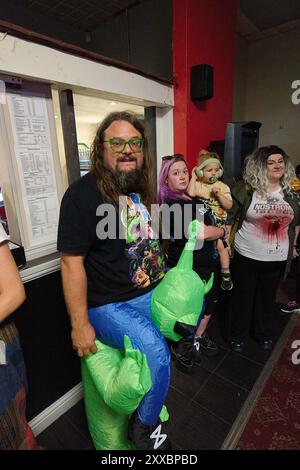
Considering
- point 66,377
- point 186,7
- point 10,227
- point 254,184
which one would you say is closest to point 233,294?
point 254,184

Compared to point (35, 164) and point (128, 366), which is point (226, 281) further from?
point (35, 164)

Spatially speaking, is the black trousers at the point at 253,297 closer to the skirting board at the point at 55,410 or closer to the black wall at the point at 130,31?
the skirting board at the point at 55,410

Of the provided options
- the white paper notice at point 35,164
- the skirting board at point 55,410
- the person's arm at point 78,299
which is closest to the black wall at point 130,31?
the white paper notice at point 35,164

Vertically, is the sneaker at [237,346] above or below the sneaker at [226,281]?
below

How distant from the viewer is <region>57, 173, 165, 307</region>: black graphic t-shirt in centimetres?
108

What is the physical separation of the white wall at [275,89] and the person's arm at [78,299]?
16.2ft

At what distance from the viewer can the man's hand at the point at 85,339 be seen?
114cm

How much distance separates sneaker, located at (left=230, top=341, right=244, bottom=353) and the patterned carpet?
8.8 inches

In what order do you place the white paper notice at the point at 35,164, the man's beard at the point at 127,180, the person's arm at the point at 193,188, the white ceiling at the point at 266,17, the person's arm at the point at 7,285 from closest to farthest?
the person's arm at the point at 7,285 < the man's beard at the point at 127,180 < the white paper notice at the point at 35,164 < the person's arm at the point at 193,188 < the white ceiling at the point at 266,17

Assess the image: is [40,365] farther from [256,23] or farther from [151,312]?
[256,23]

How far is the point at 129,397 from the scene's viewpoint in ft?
3.21

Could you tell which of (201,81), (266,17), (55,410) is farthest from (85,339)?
(266,17)

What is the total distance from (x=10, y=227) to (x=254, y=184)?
164cm
